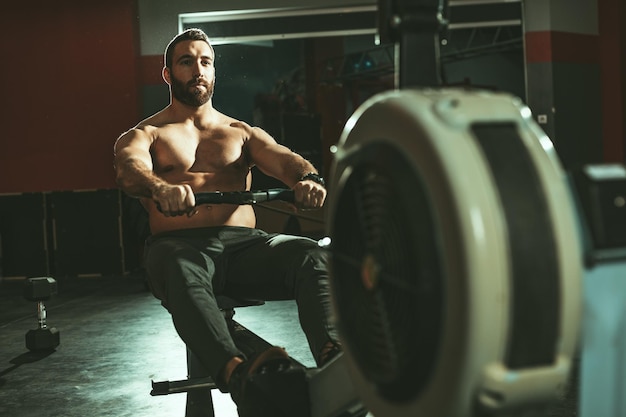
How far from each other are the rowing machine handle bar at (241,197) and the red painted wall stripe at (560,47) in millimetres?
5186

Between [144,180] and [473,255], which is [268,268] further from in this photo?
[473,255]

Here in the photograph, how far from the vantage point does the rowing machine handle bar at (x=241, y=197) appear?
148 cm

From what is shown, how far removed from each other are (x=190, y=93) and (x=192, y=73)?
5 centimetres

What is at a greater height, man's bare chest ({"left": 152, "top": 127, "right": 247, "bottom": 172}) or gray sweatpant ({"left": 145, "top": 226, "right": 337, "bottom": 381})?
man's bare chest ({"left": 152, "top": 127, "right": 247, "bottom": 172})

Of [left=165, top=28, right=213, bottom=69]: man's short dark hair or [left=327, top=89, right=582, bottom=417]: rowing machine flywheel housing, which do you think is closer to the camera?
[left=327, top=89, right=582, bottom=417]: rowing machine flywheel housing

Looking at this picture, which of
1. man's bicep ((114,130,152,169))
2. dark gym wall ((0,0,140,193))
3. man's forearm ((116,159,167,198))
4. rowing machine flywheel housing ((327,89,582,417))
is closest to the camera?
rowing machine flywheel housing ((327,89,582,417))

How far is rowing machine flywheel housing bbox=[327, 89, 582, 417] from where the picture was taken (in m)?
0.75

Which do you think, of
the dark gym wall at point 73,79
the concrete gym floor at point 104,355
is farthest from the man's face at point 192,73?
the dark gym wall at point 73,79

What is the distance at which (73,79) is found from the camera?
5.97 meters

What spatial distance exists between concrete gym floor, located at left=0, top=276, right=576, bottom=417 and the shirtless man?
63 centimetres

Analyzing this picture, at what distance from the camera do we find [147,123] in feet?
6.24

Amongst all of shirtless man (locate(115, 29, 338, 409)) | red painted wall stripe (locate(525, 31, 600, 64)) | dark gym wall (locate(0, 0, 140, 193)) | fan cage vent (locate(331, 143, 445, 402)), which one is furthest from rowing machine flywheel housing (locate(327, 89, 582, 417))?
red painted wall stripe (locate(525, 31, 600, 64))

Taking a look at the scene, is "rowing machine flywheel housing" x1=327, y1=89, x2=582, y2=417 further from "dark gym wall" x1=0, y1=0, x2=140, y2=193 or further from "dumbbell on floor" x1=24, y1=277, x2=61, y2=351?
"dark gym wall" x1=0, y1=0, x2=140, y2=193

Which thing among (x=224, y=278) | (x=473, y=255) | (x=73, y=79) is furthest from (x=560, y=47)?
(x=473, y=255)
